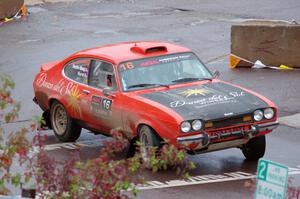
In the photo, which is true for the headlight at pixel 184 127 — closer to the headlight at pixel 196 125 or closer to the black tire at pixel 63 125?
the headlight at pixel 196 125

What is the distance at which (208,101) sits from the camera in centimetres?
1259

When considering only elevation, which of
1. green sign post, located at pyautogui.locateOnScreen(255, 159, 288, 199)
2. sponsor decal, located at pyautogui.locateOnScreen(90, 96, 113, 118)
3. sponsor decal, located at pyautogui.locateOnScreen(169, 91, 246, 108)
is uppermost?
green sign post, located at pyautogui.locateOnScreen(255, 159, 288, 199)

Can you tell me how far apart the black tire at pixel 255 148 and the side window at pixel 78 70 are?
275 cm

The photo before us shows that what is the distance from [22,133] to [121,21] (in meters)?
21.6

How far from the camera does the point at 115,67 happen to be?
1353cm

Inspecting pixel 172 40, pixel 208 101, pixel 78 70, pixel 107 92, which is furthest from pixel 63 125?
pixel 172 40

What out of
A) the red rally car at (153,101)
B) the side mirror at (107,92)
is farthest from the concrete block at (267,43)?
the side mirror at (107,92)

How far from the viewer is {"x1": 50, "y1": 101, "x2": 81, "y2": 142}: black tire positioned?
1441cm

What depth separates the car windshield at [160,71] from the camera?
1336 cm

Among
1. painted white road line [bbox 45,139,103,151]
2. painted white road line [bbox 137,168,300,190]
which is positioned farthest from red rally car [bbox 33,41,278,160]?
painted white road line [bbox 137,168,300,190]

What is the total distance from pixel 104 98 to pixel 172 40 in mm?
11581

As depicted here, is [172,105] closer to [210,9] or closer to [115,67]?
[115,67]

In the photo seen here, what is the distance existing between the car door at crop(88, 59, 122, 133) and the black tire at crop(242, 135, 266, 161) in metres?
1.86

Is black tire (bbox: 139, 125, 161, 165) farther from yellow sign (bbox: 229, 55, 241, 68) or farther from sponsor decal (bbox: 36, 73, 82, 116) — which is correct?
yellow sign (bbox: 229, 55, 241, 68)
